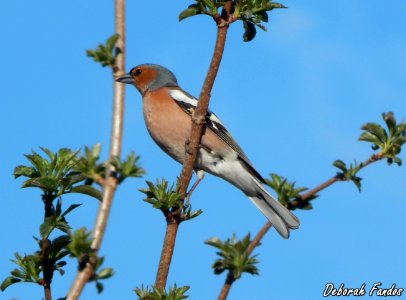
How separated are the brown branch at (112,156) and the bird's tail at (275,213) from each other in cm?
411

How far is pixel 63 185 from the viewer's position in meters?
3.16

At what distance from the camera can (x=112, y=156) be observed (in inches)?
101

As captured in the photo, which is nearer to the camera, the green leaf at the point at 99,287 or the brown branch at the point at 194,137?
the green leaf at the point at 99,287

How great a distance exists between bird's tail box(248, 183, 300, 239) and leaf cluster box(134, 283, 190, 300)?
3656mm

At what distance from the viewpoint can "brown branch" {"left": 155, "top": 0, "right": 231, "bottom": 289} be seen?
3.25 meters

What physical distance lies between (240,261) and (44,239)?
1040mm

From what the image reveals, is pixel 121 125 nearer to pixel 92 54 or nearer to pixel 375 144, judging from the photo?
pixel 92 54

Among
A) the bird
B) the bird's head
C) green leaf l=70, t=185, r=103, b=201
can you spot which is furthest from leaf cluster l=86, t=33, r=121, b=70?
the bird's head

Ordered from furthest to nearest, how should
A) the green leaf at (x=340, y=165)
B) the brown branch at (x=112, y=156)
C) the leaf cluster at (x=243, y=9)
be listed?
the leaf cluster at (x=243, y=9)
the green leaf at (x=340, y=165)
the brown branch at (x=112, y=156)

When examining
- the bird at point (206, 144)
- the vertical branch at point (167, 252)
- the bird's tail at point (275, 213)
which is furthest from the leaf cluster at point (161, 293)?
the bird at point (206, 144)

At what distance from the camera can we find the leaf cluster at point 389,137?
11.5ft

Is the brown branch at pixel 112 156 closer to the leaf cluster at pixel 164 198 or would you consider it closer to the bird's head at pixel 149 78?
the leaf cluster at pixel 164 198

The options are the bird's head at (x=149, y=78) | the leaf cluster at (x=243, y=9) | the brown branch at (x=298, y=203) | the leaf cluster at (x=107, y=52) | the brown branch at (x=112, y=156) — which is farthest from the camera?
the bird's head at (x=149, y=78)

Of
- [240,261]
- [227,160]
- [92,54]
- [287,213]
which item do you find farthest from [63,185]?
[227,160]
